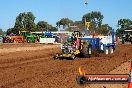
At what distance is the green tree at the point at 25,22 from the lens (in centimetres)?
11531

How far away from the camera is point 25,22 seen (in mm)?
119312

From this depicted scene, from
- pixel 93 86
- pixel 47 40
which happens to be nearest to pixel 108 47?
pixel 93 86

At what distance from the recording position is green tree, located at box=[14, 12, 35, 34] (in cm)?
11531

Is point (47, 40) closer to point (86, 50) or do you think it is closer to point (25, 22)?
point (86, 50)

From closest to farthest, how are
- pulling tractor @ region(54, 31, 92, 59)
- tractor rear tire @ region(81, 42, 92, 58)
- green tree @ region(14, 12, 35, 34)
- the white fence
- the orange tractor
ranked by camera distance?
1. pulling tractor @ region(54, 31, 92, 59)
2. tractor rear tire @ region(81, 42, 92, 58)
3. the white fence
4. the orange tractor
5. green tree @ region(14, 12, 35, 34)

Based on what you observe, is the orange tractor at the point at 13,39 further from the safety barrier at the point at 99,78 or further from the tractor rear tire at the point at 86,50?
the safety barrier at the point at 99,78

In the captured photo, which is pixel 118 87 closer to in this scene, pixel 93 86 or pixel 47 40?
pixel 93 86

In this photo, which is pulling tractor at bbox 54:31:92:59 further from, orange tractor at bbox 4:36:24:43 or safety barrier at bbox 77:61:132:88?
orange tractor at bbox 4:36:24:43

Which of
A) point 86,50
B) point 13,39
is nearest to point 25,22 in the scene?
point 13,39

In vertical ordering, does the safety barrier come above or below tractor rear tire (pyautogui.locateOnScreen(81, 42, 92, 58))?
above

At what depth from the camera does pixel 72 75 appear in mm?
14508

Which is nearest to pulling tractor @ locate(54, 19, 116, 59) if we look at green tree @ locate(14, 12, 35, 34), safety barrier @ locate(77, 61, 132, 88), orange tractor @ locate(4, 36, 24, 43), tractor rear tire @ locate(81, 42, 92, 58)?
tractor rear tire @ locate(81, 42, 92, 58)

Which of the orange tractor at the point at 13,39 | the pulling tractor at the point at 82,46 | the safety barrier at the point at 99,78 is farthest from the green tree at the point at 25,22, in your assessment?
the safety barrier at the point at 99,78

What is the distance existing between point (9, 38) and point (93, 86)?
52148 mm
